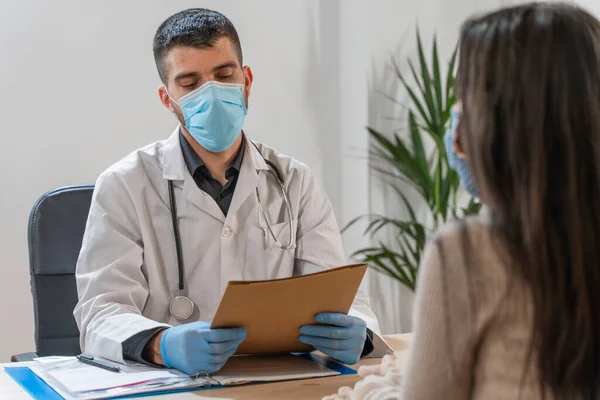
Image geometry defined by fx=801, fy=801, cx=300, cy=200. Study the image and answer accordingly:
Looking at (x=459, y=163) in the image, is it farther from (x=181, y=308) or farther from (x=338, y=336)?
(x=181, y=308)

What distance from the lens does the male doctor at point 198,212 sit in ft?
6.04

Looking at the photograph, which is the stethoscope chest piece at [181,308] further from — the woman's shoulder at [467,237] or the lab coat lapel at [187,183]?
the woman's shoulder at [467,237]

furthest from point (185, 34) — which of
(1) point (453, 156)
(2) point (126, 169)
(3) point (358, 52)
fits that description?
(3) point (358, 52)

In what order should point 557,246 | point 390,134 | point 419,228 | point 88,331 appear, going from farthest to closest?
point 390,134 → point 419,228 → point 88,331 → point 557,246

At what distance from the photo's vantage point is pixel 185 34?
78.6 inches

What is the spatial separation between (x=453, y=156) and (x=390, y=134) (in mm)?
2440

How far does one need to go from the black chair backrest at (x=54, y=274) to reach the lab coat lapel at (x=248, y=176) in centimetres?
Answer: 42

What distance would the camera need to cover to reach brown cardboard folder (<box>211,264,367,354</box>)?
1.36 meters

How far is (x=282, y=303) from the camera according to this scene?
4.65 ft

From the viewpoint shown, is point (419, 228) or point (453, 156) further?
point (419, 228)

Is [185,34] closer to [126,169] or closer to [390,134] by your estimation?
[126,169]

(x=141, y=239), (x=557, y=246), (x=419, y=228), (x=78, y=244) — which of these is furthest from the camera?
(x=419, y=228)

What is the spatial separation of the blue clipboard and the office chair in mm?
379

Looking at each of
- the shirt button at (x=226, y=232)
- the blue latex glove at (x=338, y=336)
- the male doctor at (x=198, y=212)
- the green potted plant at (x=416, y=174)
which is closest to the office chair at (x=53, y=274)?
the male doctor at (x=198, y=212)
